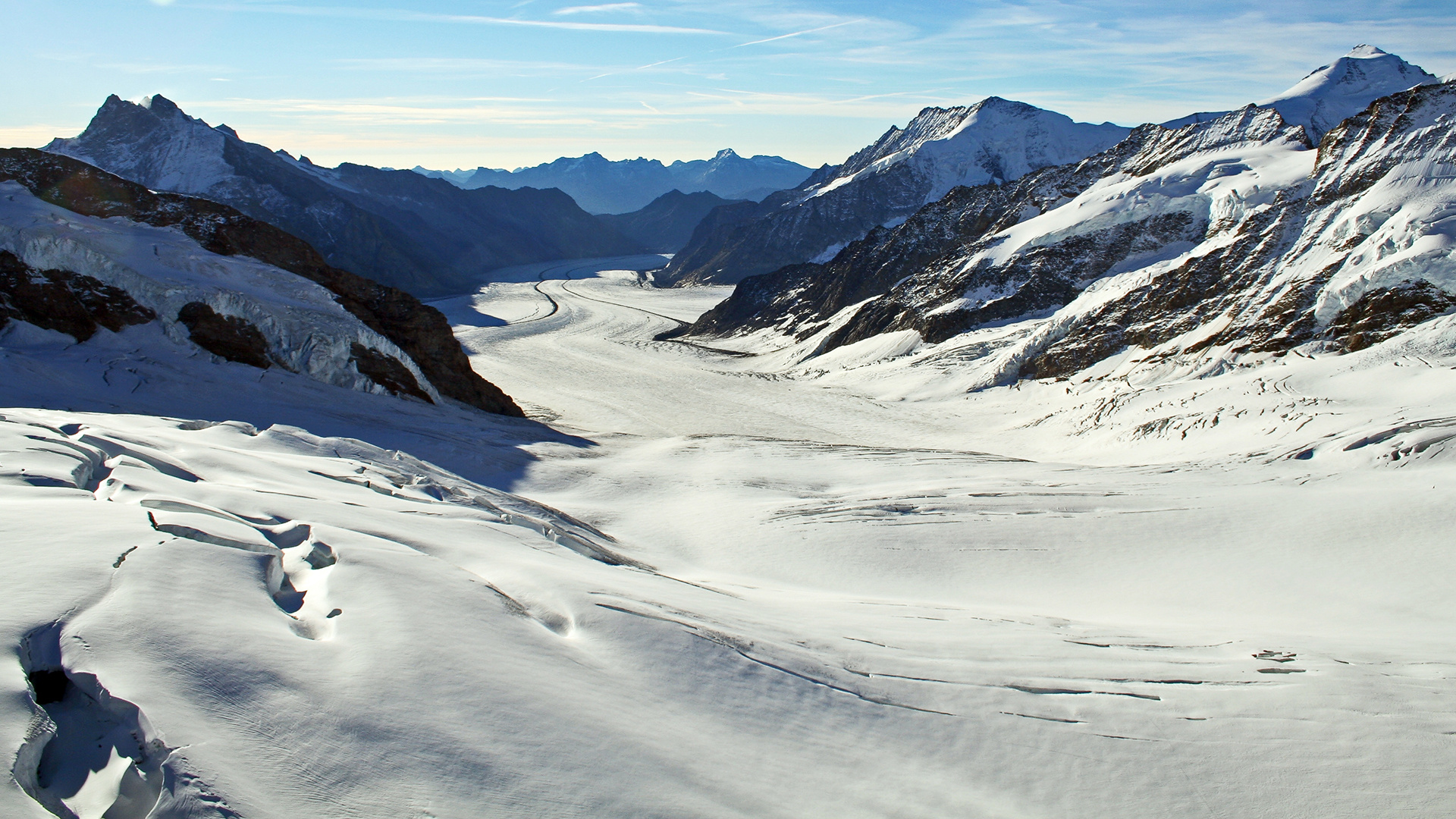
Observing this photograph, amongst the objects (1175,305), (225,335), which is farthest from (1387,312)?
(225,335)

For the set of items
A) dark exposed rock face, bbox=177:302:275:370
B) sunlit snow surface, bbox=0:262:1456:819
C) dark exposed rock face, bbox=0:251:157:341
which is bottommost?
sunlit snow surface, bbox=0:262:1456:819

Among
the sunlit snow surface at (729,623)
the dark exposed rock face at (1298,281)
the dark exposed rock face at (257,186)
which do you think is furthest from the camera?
the dark exposed rock face at (257,186)

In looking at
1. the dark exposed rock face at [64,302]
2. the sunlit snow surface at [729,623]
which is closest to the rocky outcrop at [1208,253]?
the sunlit snow surface at [729,623]

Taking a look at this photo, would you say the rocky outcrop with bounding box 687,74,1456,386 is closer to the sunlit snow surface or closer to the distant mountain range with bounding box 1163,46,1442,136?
the sunlit snow surface

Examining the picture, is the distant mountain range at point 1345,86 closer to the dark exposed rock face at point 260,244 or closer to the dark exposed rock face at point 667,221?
the dark exposed rock face at point 260,244

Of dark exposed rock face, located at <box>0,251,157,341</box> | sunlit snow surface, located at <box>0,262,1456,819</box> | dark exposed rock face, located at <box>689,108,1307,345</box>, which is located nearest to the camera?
sunlit snow surface, located at <box>0,262,1456,819</box>

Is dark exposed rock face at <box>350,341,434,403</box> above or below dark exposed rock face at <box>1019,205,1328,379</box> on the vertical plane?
below

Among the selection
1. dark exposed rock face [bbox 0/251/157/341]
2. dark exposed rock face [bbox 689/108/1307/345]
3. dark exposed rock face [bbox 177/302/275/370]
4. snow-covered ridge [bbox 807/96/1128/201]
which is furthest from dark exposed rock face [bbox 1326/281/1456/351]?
snow-covered ridge [bbox 807/96/1128/201]
